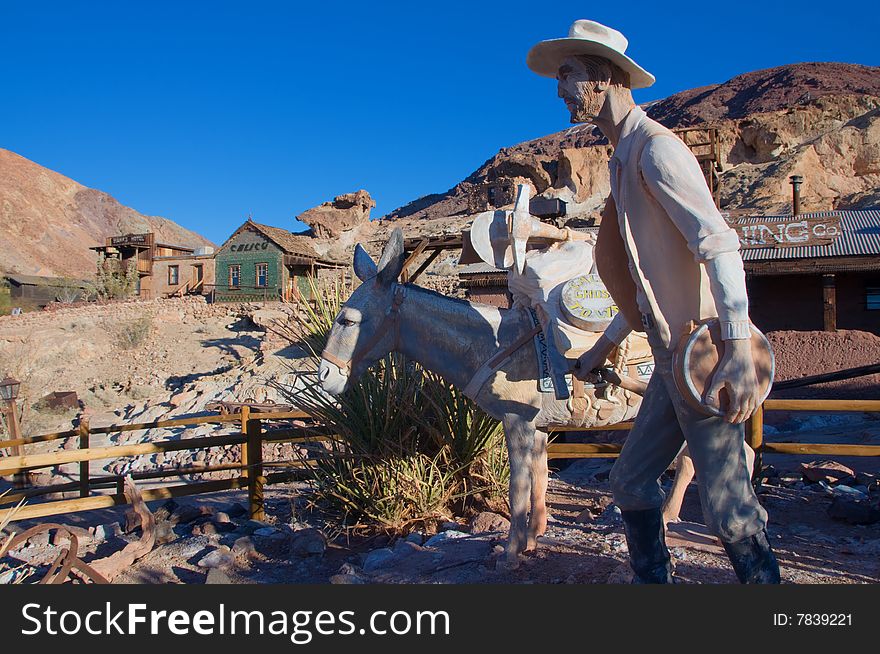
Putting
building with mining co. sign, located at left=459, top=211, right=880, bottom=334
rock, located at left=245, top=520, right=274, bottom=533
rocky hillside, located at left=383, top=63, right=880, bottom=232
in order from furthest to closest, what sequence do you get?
rocky hillside, located at left=383, top=63, right=880, bottom=232 < building with mining co. sign, located at left=459, top=211, right=880, bottom=334 < rock, located at left=245, top=520, right=274, bottom=533

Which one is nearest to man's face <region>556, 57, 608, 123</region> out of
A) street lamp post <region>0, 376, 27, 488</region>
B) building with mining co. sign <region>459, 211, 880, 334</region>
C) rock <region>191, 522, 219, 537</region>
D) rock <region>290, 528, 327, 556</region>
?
rock <region>290, 528, 327, 556</region>

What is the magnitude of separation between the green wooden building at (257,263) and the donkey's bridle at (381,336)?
29.2 m

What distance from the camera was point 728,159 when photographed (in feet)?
136

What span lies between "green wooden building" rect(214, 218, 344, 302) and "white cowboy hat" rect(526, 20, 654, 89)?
30.6 meters

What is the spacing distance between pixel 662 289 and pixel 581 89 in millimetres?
781

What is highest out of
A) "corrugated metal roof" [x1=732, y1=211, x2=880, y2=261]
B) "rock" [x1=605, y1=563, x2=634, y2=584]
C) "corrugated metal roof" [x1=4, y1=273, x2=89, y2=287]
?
"corrugated metal roof" [x1=4, y1=273, x2=89, y2=287]

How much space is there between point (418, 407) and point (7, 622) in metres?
2.62

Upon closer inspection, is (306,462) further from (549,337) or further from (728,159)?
(728,159)

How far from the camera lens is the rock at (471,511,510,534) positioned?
13.4ft

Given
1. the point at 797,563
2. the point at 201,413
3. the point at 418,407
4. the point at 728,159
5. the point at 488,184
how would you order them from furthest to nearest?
the point at 488,184 < the point at 728,159 < the point at 201,413 < the point at 418,407 < the point at 797,563

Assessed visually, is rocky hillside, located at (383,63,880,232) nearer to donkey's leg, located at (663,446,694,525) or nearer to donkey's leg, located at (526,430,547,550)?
donkey's leg, located at (663,446,694,525)

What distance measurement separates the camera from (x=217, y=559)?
3992 mm

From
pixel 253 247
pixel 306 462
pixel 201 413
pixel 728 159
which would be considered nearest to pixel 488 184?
pixel 728 159

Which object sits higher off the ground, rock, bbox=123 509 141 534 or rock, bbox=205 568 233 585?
rock, bbox=205 568 233 585
